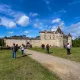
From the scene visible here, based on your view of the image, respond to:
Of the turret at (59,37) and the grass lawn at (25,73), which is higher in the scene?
the turret at (59,37)

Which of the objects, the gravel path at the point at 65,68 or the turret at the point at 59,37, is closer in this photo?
the gravel path at the point at 65,68

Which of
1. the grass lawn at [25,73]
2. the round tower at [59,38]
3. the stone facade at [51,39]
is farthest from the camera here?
the round tower at [59,38]

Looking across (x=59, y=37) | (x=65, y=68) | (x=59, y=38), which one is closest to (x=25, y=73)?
(x=65, y=68)

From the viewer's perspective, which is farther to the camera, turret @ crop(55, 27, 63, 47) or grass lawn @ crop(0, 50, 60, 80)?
turret @ crop(55, 27, 63, 47)

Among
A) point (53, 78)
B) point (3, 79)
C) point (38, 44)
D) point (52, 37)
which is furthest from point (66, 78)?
point (52, 37)

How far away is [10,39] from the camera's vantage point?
11031 centimetres

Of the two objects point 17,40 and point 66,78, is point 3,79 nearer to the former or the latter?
point 66,78

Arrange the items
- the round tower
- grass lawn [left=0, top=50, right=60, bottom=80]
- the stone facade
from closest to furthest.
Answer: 1. grass lawn [left=0, top=50, right=60, bottom=80]
2. the stone facade
3. the round tower

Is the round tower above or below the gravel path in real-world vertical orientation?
above

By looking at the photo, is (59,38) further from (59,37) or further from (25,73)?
(25,73)

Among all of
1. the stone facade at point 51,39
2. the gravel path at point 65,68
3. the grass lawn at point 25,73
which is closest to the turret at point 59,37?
the stone facade at point 51,39

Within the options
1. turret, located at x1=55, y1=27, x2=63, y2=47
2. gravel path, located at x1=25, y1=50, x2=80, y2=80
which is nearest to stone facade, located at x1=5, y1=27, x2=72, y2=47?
turret, located at x1=55, y1=27, x2=63, y2=47

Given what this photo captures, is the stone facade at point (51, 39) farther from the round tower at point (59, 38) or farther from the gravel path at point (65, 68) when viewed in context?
the gravel path at point (65, 68)

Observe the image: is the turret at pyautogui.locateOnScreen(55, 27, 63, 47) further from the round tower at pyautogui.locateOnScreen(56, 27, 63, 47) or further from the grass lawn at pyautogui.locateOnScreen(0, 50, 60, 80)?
the grass lawn at pyautogui.locateOnScreen(0, 50, 60, 80)
